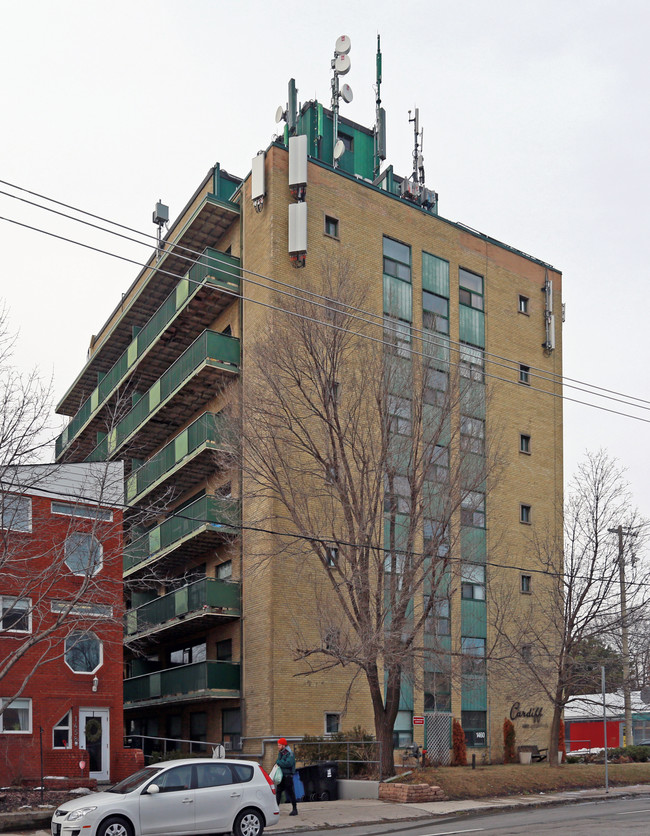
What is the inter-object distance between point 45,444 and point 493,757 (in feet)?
70.6

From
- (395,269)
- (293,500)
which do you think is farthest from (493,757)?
(395,269)

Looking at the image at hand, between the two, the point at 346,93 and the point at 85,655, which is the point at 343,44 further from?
the point at 85,655

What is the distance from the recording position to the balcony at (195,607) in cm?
3155

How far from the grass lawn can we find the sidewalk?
1.55 feet

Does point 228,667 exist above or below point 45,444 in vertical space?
below

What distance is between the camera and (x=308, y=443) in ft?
87.7

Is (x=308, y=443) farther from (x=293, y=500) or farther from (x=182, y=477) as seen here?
(x=182, y=477)

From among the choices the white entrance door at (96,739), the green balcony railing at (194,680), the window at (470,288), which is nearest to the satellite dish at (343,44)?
the window at (470,288)

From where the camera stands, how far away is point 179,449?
1373 inches

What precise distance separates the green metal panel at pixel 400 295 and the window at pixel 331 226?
2605 mm

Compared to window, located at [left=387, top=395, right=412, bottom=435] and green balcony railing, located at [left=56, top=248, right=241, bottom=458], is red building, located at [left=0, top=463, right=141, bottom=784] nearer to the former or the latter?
green balcony railing, located at [left=56, top=248, right=241, bottom=458]

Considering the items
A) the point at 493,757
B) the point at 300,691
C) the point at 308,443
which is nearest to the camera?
the point at 308,443

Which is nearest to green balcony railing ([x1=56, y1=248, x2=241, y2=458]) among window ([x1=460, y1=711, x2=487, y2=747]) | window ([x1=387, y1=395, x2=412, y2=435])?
window ([x1=387, y1=395, x2=412, y2=435])

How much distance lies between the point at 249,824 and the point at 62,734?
11.3 metres
